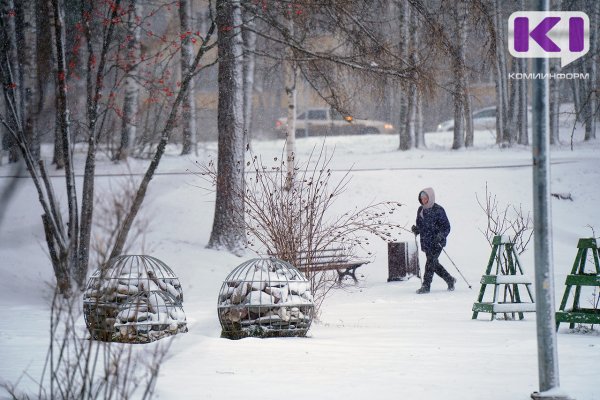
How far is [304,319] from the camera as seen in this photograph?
937cm

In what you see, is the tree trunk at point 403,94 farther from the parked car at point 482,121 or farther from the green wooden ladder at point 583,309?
the green wooden ladder at point 583,309

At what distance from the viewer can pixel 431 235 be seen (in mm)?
14867

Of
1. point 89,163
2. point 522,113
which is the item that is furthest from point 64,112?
point 522,113

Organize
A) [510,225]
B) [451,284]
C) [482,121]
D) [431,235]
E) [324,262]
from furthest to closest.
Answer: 1. [482,121]
2. [510,225]
3. [451,284]
4. [431,235]
5. [324,262]

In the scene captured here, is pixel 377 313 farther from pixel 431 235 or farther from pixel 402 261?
pixel 402 261

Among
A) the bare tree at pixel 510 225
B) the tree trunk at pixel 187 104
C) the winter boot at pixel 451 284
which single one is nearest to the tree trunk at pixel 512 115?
the bare tree at pixel 510 225

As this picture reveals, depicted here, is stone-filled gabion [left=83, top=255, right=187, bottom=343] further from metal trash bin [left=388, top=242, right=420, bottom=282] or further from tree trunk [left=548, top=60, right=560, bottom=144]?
tree trunk [left=548, top=60, right=560, bottom=144]

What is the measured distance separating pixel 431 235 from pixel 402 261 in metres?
2.08

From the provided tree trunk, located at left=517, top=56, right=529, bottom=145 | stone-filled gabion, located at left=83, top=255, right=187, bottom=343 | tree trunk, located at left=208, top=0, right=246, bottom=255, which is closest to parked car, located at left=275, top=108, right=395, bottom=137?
tree trunk, located at left=517, top=56, right=529, bottom=145

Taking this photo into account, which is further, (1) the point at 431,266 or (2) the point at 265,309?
(1) the point at 431,266

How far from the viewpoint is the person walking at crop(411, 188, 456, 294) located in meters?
14.7

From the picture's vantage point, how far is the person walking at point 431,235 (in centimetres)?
1470

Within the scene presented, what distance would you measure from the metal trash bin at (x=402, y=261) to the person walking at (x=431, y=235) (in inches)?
59.9

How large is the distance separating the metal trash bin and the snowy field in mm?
212
